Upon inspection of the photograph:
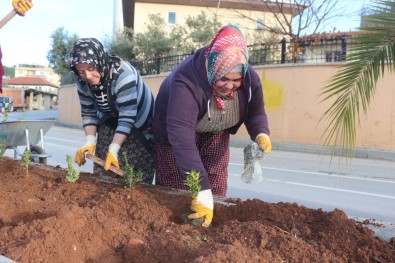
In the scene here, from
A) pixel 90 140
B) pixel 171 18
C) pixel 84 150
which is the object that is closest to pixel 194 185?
pixel 84 150

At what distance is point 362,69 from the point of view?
8.34ft

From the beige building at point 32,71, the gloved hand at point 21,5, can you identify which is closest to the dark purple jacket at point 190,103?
the gloved hand at point 21,5

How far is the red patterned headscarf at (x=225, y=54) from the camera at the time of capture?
231 centimetres

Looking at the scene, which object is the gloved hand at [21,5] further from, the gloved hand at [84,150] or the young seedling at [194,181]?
the young seedling at [194,181]

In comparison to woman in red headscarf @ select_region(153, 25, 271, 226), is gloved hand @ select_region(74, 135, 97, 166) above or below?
below

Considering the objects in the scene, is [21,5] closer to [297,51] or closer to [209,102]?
[209,102]

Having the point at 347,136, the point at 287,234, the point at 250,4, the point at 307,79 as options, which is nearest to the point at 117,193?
the point at 287,234

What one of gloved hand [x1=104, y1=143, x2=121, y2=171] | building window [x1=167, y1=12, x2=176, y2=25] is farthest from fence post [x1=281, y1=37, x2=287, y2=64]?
building window [x1=167, y1=12, x2=176, y2=25]

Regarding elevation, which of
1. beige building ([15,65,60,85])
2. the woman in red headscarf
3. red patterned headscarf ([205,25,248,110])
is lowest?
the woman in red headscarf

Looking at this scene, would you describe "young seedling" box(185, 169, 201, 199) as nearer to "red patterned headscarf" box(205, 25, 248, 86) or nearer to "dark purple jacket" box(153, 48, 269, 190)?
"dark purple jacket" box(153, 48, 269, 190)

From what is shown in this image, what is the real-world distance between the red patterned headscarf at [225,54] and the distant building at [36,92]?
191 feet

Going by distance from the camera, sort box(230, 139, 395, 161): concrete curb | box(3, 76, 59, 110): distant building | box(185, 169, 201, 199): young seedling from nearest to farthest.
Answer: box(185, 169, 201, 199): young seedling
box(230, 139, 395, 161): concrete curb
box(3, 76, 59, 110): distant building

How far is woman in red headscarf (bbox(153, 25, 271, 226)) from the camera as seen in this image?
2.35 meters

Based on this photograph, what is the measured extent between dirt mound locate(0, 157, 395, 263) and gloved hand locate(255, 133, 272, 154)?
301 millimetres
